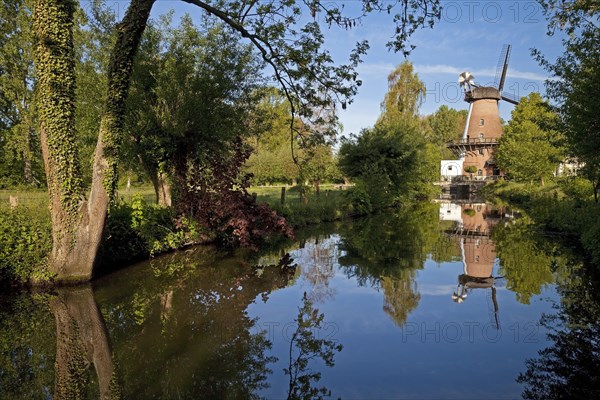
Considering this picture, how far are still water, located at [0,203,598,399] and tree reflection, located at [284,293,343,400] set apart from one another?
0.08ft

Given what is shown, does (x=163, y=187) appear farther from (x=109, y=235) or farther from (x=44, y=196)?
(x=109, y=235)

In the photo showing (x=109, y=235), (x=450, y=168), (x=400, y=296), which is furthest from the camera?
(x=450, y=168)

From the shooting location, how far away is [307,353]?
5215mm

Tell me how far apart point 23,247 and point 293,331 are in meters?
6.01

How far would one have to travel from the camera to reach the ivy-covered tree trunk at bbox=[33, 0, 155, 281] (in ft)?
25.5

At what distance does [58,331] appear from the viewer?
585cm

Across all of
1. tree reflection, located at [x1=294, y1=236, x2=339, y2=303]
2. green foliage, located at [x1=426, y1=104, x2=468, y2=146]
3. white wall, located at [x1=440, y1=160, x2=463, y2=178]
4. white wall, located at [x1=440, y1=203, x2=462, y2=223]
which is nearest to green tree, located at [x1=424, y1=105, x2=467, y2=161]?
green foliage, located at [x1=426, y1=104, x2=468, y2=146]

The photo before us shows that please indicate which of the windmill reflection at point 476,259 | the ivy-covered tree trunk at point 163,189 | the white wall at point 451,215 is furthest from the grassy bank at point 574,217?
the ivy-covered tree trunk at point 163,189

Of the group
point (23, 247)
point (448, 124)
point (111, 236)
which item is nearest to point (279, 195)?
point (111, 236)

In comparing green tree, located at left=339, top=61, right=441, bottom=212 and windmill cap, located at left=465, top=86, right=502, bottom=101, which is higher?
windmill cap, located at left=465, top=86, right=502, bottom=101

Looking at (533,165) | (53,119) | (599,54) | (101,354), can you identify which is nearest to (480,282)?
(599,54)

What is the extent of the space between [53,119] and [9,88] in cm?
2676

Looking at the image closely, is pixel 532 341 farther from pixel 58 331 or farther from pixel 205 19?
pixel 205 19

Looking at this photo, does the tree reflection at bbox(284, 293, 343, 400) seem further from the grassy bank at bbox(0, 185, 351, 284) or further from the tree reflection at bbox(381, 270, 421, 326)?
the grassy bank at bbox(0, 185, 351, 284)
